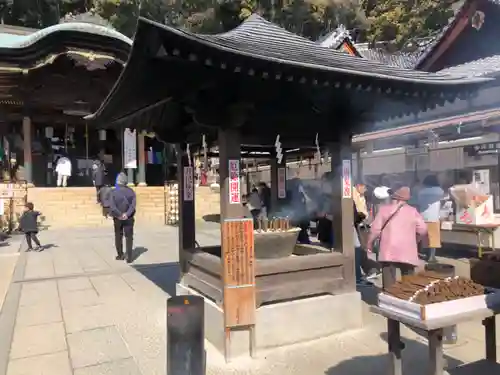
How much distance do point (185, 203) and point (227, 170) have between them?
1.79 metres

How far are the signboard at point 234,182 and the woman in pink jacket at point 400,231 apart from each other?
169cm

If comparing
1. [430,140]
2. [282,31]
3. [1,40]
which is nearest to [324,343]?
[282,31]

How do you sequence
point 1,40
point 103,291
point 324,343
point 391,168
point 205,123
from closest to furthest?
point 205,123 < point 324,343 < point 103,291 < point 391,168 < point 1,40

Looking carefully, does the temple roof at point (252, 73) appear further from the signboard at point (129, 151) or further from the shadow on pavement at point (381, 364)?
the signboard at point (129, 151)

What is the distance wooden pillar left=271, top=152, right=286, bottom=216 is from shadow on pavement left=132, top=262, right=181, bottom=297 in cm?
231

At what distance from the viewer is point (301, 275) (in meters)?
4.94

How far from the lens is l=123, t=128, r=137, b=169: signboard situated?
19219 millimetres

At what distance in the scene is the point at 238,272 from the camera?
438cm

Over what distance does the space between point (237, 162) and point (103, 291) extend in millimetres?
4090

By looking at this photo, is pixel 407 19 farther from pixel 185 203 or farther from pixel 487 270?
pixel 487 270

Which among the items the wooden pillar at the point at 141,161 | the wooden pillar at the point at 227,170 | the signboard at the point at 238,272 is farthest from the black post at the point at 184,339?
the wooden pillar at the point at 141,161

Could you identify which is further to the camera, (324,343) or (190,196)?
(190,196)

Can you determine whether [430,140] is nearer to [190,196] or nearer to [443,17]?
[190,196]

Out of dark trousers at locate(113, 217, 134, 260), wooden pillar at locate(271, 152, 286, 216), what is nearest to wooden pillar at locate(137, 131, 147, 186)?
dark trousers at locate(113, 217, 134, 260)
